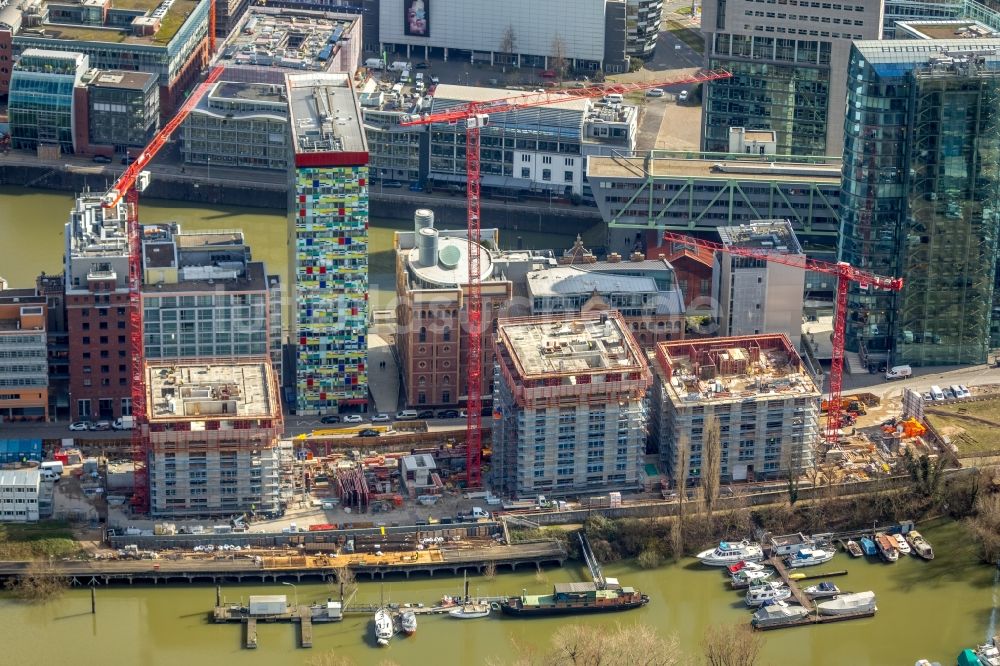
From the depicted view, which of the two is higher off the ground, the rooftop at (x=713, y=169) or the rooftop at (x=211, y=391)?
the rooftop at (x=713, y=169)

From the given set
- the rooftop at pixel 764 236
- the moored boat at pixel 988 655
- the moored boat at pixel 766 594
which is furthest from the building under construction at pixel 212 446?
the moored boat at pixel 988 655

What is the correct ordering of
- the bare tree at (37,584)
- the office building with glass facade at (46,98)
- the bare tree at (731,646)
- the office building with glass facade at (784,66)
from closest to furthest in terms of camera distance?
1. the bare tree at (731,646)
2. the bare tree at (37,584)
3. the office building with glass facade at (784,66)
4. the office building with glass facade at (46,98)

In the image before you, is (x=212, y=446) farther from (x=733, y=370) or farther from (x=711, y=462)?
(x=733, y=370)

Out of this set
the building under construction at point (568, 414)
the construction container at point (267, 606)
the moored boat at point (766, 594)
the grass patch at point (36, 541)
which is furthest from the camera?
the building under construction at point (568, 414)

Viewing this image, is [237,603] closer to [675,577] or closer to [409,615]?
[409,615]

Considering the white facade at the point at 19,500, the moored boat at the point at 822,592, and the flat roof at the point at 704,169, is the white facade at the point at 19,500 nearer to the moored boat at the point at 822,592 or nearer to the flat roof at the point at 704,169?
the moored boat at the point at 822,592

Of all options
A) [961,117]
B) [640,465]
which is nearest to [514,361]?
[640,465]

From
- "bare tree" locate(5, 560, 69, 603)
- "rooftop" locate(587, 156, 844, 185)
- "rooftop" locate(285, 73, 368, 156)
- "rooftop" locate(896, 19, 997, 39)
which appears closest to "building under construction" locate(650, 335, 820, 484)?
"rooftop" locate(285, 73, 368, 156)
